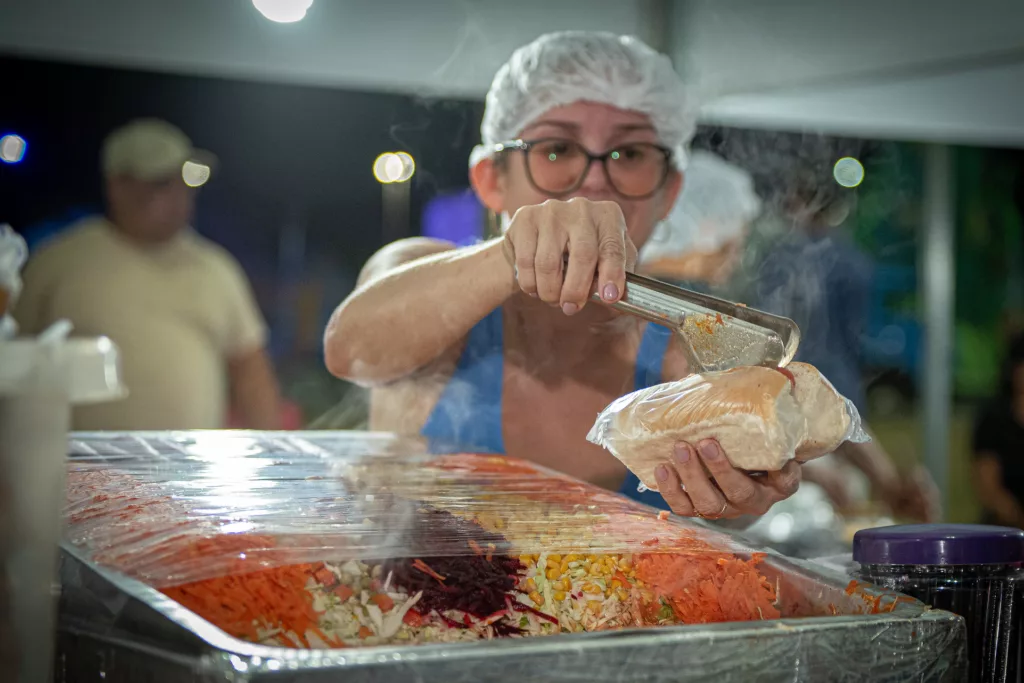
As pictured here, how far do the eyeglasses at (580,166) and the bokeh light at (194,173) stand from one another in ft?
7.63

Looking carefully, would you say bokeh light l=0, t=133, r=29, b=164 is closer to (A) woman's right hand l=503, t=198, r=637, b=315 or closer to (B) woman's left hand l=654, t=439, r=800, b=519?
(A) woman's right hand l=503, t=198, r=637, b=315

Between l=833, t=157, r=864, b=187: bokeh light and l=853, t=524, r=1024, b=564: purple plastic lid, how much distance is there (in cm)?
359

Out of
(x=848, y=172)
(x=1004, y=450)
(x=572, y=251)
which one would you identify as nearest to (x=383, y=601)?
(x=572, y=251)

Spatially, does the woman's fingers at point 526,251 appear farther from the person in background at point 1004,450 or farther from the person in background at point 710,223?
the person in background at point 1004,450

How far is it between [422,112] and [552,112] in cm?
132

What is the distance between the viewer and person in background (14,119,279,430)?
3395 mm

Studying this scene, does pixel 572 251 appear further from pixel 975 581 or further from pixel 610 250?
pixel 975 581

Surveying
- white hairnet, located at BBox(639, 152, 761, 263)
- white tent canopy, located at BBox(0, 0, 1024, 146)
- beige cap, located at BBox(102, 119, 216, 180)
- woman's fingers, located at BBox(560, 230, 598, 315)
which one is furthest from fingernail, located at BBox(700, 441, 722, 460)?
beige cap, located at BBox(102, 119, 216, 180)

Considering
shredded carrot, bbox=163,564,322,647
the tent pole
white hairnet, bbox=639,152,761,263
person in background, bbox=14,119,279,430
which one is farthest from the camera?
the tent pole

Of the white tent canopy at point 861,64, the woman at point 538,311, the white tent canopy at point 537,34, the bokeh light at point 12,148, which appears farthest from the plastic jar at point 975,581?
the bokeh light at point 12,148

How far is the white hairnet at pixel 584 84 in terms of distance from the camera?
1.78 m

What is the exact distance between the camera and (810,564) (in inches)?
45.2

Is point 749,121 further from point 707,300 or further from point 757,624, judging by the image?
point 757,624

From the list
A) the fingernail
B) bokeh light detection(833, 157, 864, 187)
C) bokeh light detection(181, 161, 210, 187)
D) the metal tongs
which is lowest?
the fingernail
